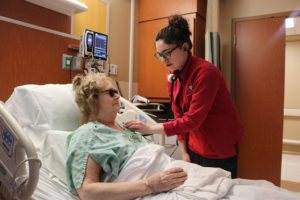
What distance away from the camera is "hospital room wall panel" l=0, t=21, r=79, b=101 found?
1762mm

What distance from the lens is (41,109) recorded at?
140cm

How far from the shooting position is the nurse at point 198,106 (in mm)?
1342

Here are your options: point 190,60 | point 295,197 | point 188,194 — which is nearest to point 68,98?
point 190,60

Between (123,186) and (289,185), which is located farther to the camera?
(289,185)

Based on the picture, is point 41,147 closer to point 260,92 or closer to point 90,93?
point 90,93

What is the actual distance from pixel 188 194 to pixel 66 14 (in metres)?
1.95

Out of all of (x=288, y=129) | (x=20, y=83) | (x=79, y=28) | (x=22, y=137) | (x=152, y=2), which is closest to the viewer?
(x=22, y=137)

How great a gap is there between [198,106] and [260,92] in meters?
1.93

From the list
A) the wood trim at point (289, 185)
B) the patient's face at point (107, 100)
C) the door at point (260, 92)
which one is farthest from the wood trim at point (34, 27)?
the wood trim at point (289, 185)

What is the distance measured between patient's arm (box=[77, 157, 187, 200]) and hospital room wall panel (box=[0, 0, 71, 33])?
4.81ft

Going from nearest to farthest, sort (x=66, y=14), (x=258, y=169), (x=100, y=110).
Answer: (x=100, y=110) → (x=66, y=14) → (x=258, y=169)

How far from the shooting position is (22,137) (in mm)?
825

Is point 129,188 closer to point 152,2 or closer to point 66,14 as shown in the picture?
point 66,14

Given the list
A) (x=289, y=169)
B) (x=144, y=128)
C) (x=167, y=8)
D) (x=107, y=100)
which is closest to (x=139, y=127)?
(x=144, y=128)
